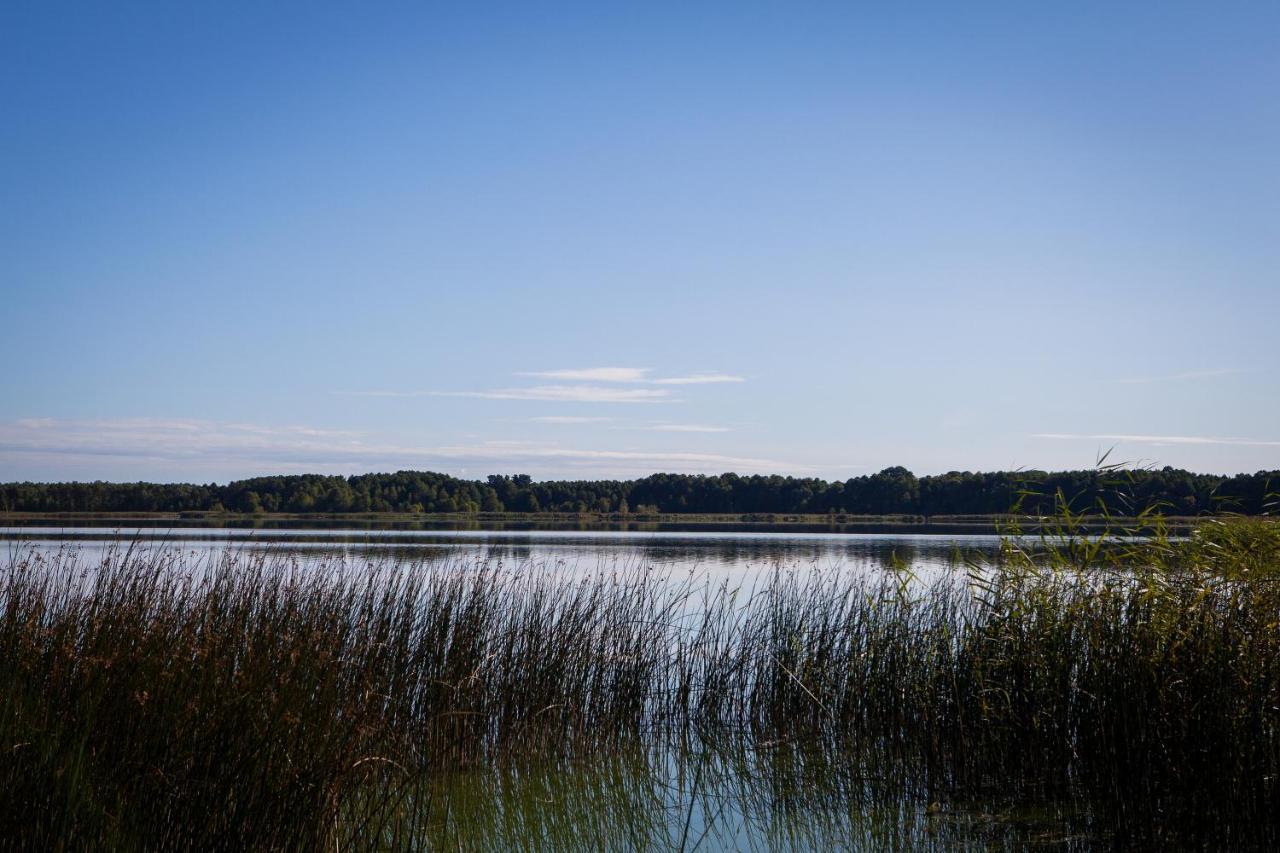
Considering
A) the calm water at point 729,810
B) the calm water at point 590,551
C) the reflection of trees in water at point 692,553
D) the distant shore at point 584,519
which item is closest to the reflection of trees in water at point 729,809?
the calm water at point 729,810

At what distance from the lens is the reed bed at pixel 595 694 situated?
13.7 ft

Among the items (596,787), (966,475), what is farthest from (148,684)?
(966,475)

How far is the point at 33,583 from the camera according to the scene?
24.2 feet

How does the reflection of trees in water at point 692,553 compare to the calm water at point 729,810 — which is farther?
the reflection of trees in water at point 692,553

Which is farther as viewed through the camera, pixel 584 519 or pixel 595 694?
pixel 584 519

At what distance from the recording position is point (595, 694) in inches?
330

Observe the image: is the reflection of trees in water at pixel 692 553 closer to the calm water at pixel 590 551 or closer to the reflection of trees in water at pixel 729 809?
the calm water at pixel 590 551

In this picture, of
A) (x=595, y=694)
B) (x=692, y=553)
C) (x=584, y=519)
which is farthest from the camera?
(x=584, y=519)

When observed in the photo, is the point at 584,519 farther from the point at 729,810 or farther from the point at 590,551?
the point at 729,810

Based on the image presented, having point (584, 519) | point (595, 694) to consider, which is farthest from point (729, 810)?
point (584, 519)

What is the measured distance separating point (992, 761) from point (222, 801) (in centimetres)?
519

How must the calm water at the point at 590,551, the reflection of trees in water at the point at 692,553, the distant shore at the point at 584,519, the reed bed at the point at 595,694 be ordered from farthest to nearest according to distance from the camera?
1. the distant shore at the point at 584,519
2. the reflection of trees in water at the point at 692,553
3. the calm water at the point at 590,551
4. the reed bed at the point at 595,694

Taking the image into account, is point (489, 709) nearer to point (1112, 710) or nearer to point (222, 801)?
point (222, 801)

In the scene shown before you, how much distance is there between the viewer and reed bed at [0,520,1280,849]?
4.18 m
